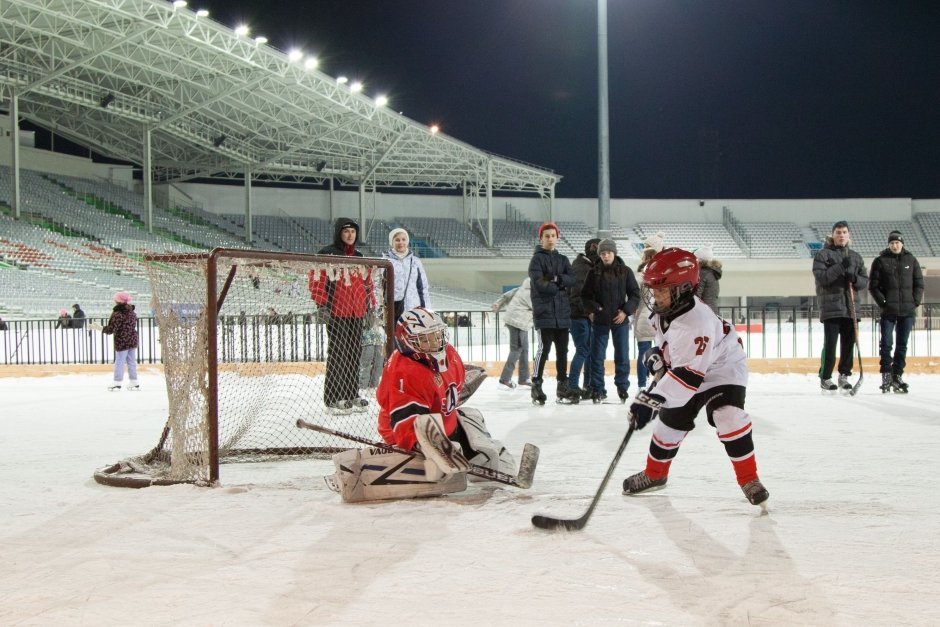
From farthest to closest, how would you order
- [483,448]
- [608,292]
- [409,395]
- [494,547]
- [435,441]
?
[608,292] < [483,448] < [409,395] < [435,441] < [494,547]

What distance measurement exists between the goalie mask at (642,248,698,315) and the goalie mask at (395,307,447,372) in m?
1.04

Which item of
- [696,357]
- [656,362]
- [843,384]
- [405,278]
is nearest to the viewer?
[696,357]

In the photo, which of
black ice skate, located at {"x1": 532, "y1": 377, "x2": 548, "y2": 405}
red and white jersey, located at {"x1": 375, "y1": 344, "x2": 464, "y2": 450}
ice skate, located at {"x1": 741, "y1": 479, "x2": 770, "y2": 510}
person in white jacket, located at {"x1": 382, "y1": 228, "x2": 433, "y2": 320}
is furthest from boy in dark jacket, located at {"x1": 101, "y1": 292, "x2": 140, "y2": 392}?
ice skate, located at {"x1": 741, "y1": 479, "x2": 770, "y2": 510}

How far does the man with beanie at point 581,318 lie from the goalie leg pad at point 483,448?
3.47 m

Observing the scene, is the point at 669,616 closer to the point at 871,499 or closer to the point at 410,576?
the point at 410,576

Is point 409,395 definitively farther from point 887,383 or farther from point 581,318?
point 887,383

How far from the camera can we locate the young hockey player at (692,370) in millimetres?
3654

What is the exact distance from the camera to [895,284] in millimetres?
8492

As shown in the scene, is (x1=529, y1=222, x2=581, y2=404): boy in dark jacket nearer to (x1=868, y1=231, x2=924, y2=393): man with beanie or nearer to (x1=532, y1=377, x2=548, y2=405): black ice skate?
(x1=532, y1=377, x2=548, y2=405): black ice skate

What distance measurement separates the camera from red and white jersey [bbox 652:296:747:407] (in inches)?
143

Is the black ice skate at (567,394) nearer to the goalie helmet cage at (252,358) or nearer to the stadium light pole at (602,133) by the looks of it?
the goalie helmet cage at (252,358)

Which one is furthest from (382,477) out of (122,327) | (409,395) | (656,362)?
(122,327)

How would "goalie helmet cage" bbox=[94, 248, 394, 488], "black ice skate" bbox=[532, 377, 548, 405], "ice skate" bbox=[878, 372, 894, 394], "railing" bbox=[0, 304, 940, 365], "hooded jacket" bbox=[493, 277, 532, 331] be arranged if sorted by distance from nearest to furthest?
"goalie helmet cage" bbox=[94, 248, 394, 488] → "black ice skate" bbox=[532, 377, 548, 405] → "ice skate" bbox=[878, 372, 894, 394] → "hooded jacket" bbox=[493, 277, 532, 331] → "railing" bbox=[0, 304, 940, 365]

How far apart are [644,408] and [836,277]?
5.37m
